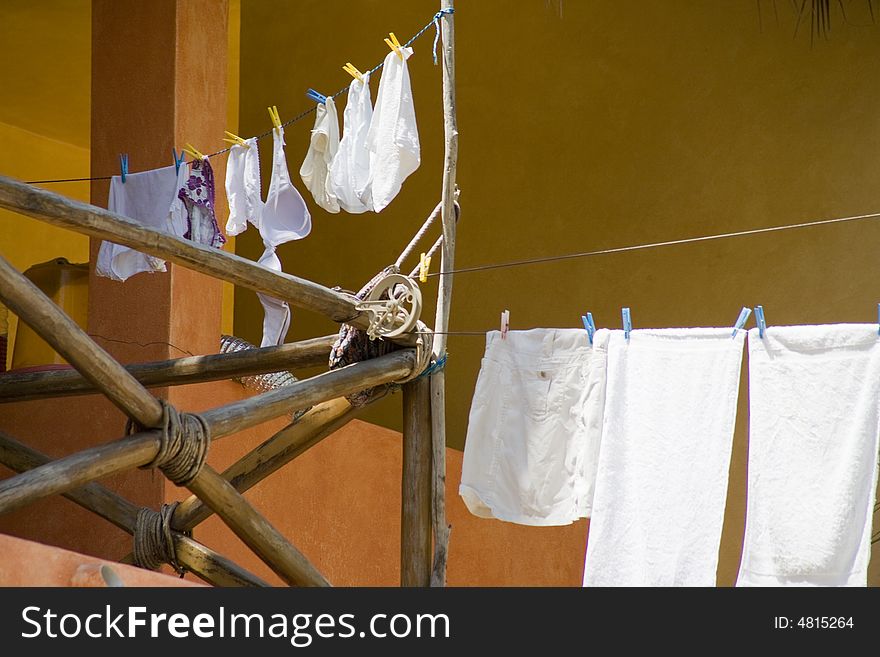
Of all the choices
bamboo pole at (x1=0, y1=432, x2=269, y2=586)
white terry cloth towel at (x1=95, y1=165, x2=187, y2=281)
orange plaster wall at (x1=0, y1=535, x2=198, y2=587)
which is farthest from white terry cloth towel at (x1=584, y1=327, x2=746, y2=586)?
white terry cloth towel at (x1=95, y1=165, x2=187, y2=281)

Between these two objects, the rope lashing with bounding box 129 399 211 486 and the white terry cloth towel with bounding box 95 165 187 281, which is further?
the white terry cloth towel with bounding box 95 165 187 281

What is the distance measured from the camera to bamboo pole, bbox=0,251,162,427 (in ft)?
10.8

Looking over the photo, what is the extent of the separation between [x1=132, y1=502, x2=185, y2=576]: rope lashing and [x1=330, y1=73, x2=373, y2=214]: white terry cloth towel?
4.13ft

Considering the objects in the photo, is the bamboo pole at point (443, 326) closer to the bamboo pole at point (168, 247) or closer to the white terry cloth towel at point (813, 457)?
the bamboo pole at point (168, 247)

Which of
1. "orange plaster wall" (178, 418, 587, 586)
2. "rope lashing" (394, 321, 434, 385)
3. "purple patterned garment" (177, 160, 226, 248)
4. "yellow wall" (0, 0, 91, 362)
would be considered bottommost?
"orange plaster wall" (178, 418, 587, 586)

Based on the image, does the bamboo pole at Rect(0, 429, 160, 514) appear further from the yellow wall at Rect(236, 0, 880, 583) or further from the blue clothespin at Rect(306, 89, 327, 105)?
the yellow wall at Rect(236, 0, 880, 583)

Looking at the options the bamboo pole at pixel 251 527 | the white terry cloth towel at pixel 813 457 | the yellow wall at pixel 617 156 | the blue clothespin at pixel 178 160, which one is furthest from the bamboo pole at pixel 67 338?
the yellow wall at pixel 617 156

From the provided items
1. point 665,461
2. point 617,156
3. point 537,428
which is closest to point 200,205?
point 537,428

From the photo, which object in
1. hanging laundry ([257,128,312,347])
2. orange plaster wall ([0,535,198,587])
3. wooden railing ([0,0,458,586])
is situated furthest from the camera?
hanging laundry ([257,128,312,347])

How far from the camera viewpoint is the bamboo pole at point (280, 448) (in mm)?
4414

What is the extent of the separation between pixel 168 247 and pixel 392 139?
2.95 ft

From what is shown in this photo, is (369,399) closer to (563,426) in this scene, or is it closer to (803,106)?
(563,426)

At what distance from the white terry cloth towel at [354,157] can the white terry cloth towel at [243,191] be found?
1.67ft

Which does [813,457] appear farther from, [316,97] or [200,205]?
[200,205]
